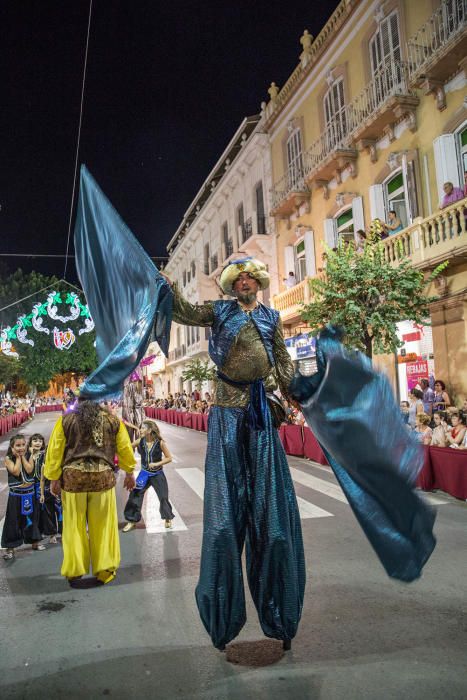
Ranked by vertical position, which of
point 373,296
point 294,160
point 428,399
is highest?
point 294,160

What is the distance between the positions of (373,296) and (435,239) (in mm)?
3037

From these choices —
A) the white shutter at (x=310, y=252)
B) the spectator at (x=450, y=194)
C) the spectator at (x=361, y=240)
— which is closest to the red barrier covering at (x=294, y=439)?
the spectator at (x=361, y=240)

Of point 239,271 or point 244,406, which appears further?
point 239,271

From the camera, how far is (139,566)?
567 centimetres

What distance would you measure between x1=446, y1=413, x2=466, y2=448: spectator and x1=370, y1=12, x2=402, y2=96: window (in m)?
10.8

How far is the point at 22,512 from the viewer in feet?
21.4

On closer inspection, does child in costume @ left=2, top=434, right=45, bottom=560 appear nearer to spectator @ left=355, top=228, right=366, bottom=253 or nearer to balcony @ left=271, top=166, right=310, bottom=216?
spectator @ left=355, top=228, right=366, bottom=253

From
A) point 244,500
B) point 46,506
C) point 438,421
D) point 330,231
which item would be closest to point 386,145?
point 330,231

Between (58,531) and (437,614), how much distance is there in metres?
4.76

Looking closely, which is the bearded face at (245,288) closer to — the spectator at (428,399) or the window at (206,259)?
the spectator at (428,399)

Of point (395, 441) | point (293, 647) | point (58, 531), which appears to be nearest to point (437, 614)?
point (293, 647)

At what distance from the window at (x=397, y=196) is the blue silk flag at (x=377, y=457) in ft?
47.7

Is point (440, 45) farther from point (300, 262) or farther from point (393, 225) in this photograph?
point (300, 262)

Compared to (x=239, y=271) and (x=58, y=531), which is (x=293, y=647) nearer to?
(x=239, y=271)
